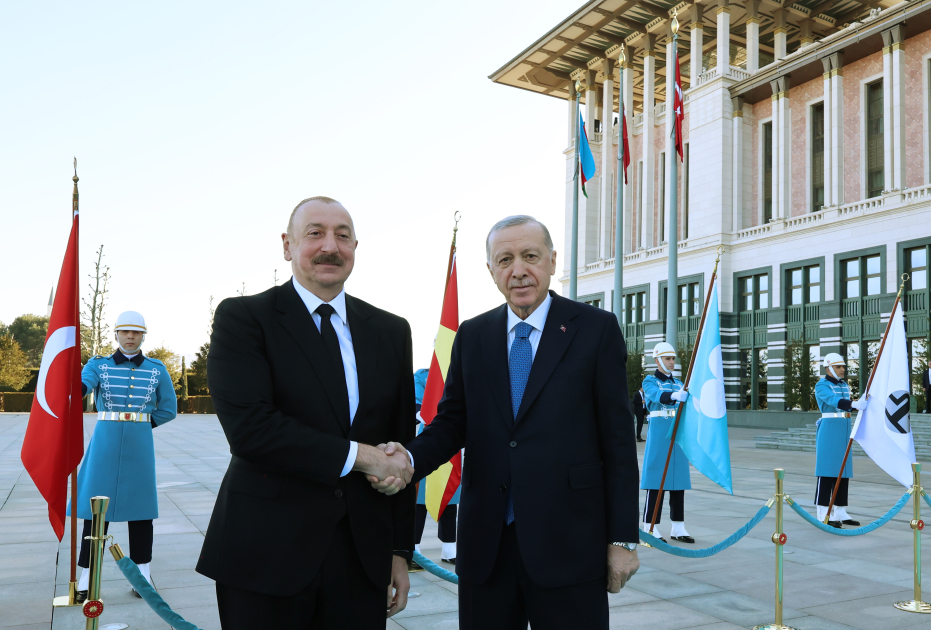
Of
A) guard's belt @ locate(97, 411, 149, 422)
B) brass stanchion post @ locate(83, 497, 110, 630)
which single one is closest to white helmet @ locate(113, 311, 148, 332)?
guard's belt @ locate(97, 411, 149, 422)

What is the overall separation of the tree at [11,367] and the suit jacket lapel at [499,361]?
58291 millimetres

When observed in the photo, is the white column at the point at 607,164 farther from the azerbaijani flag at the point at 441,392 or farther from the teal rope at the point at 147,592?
the teal rope at the point at 147,592

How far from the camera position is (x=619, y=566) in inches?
103

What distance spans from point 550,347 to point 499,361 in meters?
0.21

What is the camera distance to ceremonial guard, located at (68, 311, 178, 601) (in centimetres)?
575

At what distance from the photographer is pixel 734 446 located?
25359mm

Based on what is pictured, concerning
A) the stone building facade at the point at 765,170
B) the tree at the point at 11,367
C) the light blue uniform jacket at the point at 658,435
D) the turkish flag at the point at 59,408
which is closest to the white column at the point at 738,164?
the stone building facade at the point at 765,170

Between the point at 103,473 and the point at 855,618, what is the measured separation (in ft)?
18.7

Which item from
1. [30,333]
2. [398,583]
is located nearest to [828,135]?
[398,583]

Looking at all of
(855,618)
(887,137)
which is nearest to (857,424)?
(855,618)

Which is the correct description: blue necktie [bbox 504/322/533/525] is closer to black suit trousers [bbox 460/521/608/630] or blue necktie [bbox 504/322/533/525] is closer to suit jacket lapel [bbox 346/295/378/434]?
black suit trousers [bbox 460/521/608/630]

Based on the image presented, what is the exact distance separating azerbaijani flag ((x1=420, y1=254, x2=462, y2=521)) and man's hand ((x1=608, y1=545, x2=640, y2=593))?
3.84 meters

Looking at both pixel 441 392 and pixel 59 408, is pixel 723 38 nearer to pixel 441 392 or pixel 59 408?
pixel 441 392

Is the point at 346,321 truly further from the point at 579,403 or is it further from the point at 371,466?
the point at 579,403
